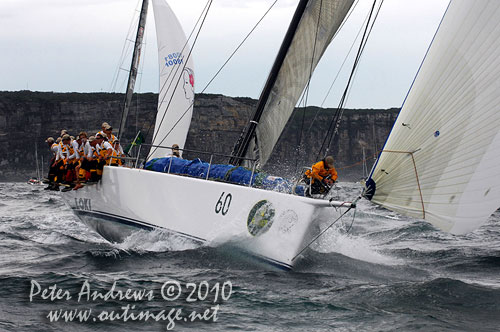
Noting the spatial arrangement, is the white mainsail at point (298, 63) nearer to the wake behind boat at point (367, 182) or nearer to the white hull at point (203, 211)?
the wake behind boat at point (367, 182)

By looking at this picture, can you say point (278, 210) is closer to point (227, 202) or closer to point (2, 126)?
point (227, 202)

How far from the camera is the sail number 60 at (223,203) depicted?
27.8ft

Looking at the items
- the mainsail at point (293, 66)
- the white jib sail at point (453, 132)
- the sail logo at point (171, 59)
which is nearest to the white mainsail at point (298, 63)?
the mainsail at point (293, 66)

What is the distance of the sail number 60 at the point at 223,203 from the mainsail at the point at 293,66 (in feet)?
6.95

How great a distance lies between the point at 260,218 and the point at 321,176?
119 cm

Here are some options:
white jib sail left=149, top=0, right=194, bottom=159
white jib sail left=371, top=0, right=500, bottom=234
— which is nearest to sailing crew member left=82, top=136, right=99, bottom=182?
white jib sail left=149, top=0, right=194, bottom=159

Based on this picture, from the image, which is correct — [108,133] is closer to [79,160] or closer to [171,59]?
[79,160]

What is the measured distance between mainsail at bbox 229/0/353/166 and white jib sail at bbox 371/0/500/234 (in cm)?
369

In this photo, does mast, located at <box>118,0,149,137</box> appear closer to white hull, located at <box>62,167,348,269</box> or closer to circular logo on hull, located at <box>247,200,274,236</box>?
white hull, located at <box>62,167,348,269</box>

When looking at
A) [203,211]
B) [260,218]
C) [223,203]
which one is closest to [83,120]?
[203,211]

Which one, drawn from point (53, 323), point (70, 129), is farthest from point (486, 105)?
point (70, 129)

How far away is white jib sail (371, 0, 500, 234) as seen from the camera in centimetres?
572

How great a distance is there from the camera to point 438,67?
614 cm

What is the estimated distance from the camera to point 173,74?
59.2 ft
